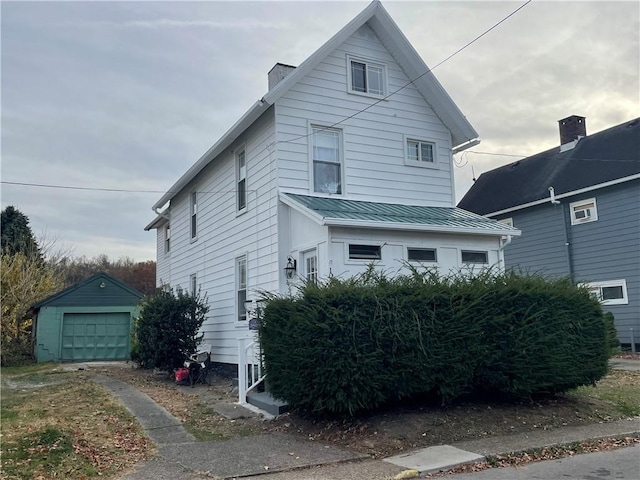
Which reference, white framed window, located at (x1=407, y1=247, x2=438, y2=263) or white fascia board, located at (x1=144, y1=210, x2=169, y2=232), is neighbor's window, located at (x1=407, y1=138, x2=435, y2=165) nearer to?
white framed window, located at (x1=407, y1=247, x2=438, y2=263)

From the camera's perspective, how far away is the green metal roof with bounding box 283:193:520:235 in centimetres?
1055

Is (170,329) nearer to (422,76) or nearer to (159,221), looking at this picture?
(422,76)

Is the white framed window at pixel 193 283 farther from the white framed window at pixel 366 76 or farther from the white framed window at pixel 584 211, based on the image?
the white framed window at pixel 584 211

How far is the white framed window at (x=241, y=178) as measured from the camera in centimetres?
1365

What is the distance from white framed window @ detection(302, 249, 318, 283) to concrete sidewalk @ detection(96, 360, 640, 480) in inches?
147

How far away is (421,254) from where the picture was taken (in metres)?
11.5

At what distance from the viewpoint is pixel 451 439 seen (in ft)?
24.6

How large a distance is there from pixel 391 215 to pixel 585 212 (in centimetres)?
1143

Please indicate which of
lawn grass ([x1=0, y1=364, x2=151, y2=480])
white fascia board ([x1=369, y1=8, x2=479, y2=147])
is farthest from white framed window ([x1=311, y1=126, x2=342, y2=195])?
lawn grass ([x1=0, y1=364, x2=151, y2=480])

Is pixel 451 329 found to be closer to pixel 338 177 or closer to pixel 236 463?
pixel 236 463

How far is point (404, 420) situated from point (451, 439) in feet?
2.39

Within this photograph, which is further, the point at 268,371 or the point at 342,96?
the point at 342,96

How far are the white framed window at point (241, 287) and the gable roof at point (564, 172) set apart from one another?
12501 millimetres

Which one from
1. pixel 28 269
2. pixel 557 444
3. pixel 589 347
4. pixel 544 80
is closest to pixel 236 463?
pixel 557 444
